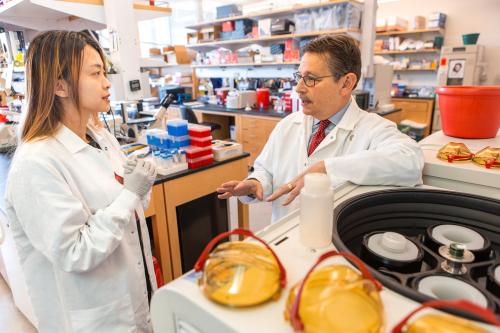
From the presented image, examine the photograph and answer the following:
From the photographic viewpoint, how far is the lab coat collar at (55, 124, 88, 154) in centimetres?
105

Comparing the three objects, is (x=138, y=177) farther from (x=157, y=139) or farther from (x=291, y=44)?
(x=291, y=44)

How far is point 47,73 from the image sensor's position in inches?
40.3

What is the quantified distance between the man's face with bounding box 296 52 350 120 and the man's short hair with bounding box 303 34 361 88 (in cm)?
2

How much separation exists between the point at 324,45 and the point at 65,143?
0.99 metres

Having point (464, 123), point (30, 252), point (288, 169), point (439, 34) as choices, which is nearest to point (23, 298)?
point (30, 252)

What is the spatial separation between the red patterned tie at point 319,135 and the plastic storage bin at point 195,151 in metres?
0.78

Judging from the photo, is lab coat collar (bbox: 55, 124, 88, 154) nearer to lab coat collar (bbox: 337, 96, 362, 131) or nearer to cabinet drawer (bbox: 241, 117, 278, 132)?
lab coat collar (bbox: 337, 96, 362, 131)

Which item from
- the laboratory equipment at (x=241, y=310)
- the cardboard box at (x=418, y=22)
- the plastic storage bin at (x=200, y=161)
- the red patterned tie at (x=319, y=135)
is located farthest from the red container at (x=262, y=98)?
the laboratory equipment at (x=241, y=310)

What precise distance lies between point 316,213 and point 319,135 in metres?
0.82

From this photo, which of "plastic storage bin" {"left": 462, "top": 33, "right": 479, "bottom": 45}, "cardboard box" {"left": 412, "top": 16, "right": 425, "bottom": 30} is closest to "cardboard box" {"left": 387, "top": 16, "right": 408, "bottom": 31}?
"cardboard box" {"left": 412, "top": 16, "right": 425, "bottom": 30}

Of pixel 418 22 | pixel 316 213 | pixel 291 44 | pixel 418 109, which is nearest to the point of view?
pixel 316 213

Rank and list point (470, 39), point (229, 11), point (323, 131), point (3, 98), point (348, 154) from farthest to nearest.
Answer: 1. point (229, 11)
2. point (470, 39)
3. point (3, 98)
4. point (323, 131)
5. point (348, 154)

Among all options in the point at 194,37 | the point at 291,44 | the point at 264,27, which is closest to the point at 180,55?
the point at 194,37

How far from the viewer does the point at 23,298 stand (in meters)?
1.87
